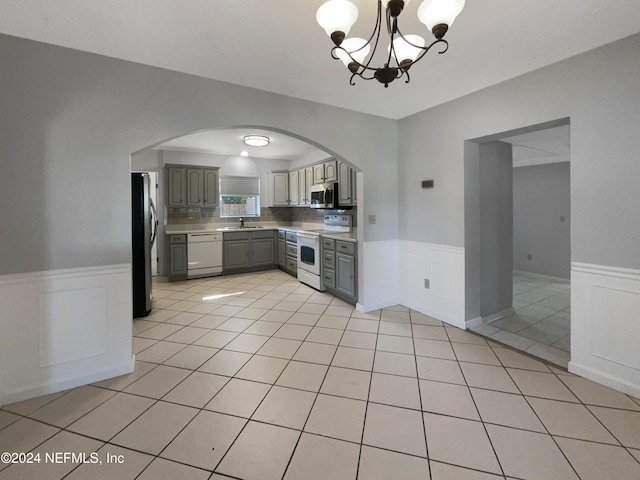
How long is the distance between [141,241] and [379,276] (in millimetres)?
2951

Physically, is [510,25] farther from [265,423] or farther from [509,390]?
[265,423]

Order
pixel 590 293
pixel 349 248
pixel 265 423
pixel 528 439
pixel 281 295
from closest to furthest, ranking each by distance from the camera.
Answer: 1. pixel 528 439
2. pixel 265 423
3. pixel 590 293
4. pixel 349 248
5. pixel 281 295

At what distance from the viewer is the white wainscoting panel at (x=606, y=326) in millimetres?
1952

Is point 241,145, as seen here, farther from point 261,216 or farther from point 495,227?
point 495,227

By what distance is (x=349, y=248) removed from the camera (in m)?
3.76

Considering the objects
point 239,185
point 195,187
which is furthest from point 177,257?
point 239,185

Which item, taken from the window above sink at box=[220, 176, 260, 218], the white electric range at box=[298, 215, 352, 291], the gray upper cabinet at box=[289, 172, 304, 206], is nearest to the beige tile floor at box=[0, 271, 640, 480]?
the white electric range at box=[298, 215, 352, 291]

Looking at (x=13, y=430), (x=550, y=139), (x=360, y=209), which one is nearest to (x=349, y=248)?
(x=360, y=209)

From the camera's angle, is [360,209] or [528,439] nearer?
[528,439]

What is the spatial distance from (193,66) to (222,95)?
1.03ft

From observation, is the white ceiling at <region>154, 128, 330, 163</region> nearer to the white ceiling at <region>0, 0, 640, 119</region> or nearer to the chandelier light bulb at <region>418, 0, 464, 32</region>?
the white ceiling at <region>0, 0, 640, 119</region>

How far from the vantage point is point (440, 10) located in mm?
1233

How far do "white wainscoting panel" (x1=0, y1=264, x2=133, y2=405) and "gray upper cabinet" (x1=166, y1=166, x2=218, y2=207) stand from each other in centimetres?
346

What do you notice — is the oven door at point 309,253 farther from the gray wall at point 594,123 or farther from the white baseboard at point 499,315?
the gray wall at point 594,123
